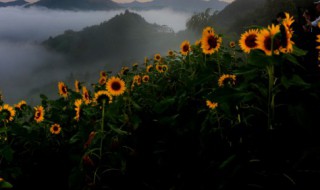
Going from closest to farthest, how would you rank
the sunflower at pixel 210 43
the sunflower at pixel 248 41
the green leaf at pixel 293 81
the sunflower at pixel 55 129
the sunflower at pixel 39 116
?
the green leaf at pixel 293 81 < the sunflower at pixel 248 41 < the sunflower at pixel 210 43 < the sunflower at pixel 55 129 < the sunflower at pixel 39 116

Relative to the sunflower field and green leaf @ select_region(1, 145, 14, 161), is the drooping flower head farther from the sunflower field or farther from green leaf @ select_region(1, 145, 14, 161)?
green leaf @ select_region(1, 145, 14, 161)

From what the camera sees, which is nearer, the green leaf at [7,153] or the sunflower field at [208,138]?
the sunflower field at [208,138]

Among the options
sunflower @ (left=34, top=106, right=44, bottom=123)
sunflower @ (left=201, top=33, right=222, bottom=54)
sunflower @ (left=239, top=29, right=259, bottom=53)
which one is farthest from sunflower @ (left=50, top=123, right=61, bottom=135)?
sunflower @ (left=239, top=29, right=259, bottom=53)

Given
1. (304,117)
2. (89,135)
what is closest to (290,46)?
(304,117)

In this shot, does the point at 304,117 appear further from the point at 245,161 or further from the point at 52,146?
the point at 52,146

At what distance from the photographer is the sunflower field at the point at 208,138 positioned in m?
1.46

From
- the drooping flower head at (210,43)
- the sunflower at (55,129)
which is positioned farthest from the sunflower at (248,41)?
the sunflower at (55,129)

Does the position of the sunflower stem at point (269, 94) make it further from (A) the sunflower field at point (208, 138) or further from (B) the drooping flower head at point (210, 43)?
(B) the drooping flower head at point (210, 43)

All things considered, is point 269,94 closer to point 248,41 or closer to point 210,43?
point 248,41

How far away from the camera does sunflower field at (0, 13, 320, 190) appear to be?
1457 millimetres

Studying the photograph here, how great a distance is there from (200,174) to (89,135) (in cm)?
90

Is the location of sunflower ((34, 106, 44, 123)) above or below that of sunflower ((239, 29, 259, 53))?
below

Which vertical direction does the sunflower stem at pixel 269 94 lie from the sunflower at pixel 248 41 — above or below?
below

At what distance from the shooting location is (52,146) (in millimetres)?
2867
